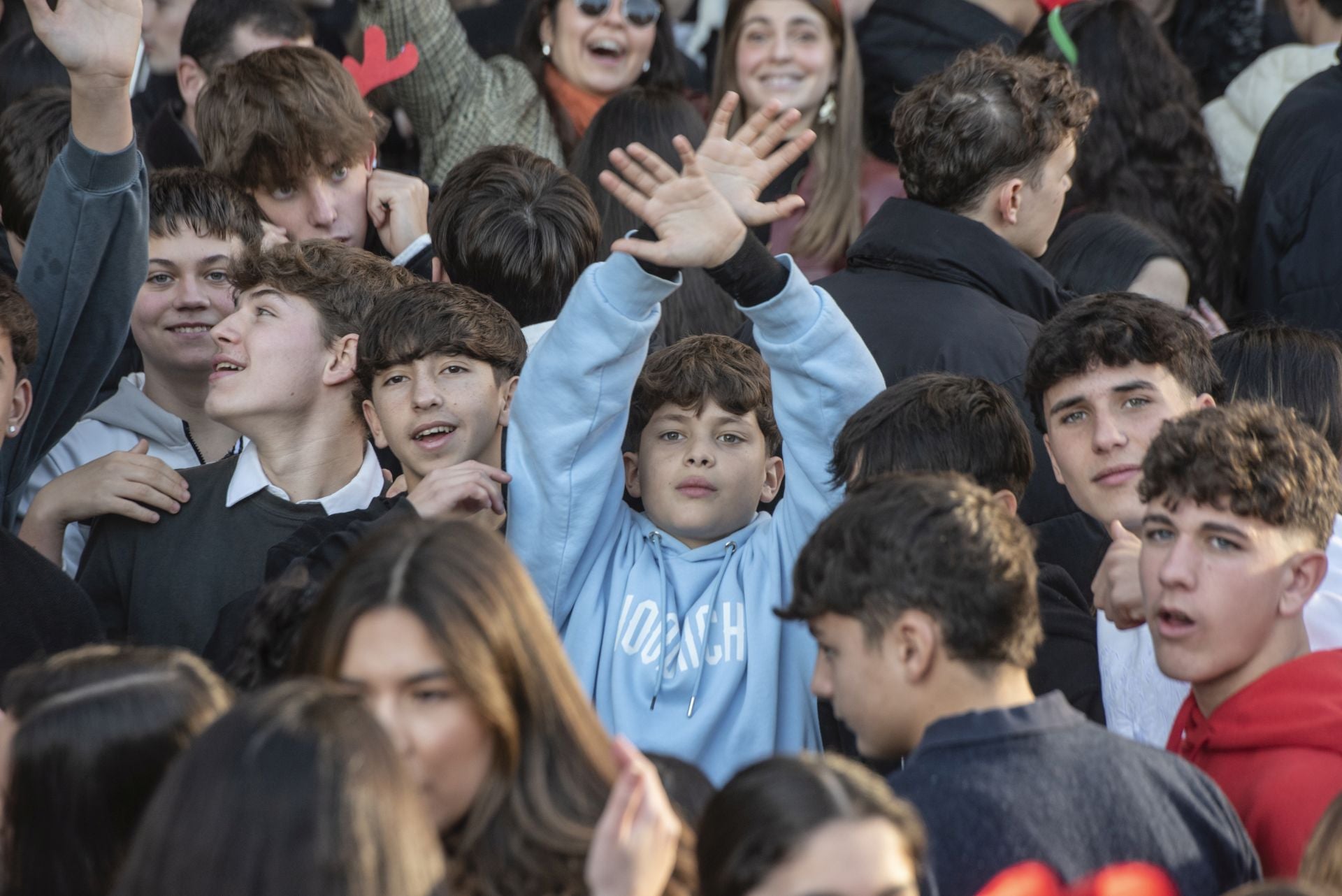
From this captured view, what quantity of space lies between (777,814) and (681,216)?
54.0 inches

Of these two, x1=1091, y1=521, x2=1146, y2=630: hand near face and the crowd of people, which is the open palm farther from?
x1=1091, y1=521, x2=1146, y2=630: hand near face

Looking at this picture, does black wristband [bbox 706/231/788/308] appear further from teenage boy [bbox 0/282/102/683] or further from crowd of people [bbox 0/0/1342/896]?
teenage boy [bbox 0/282/102/683]

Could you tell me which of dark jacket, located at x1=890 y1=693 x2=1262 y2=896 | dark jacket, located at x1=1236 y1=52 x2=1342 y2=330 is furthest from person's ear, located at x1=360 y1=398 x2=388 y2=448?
dark jacket, located at x1=1236 y1=52 x2=1342 y2=330

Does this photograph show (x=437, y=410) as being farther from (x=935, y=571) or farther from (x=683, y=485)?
(x=935, y=571)

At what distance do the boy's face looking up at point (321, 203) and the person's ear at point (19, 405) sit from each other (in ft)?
3.69

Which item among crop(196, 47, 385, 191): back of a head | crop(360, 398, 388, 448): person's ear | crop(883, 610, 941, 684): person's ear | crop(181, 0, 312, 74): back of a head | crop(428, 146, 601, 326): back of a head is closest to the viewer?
crop(883, 610, 941, 684): person's ear

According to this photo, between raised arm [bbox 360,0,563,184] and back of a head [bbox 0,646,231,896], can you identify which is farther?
raised arm [bbox 360,0,563,184]

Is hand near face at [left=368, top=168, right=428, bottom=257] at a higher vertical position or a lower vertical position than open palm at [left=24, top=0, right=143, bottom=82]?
lower

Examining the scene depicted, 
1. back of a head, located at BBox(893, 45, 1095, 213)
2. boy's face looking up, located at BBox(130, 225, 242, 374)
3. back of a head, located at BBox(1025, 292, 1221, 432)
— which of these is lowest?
boy's face looking up, located at BBox(130, 225, 242, 374)

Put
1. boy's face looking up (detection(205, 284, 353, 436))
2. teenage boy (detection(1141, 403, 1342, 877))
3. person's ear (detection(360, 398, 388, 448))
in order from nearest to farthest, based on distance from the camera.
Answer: teenage boy (detection(1141, 403, 1342, 877)), person's ear (detection(360, 398, 388, 448)), boy's face looking up (detection(205, 284, 353, 436))

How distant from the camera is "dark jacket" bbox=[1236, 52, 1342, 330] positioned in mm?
5043

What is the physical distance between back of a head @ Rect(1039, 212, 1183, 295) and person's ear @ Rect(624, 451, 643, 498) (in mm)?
1695

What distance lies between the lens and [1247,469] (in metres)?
2.80

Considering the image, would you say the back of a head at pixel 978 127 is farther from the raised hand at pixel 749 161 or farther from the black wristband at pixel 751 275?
the black wristband at pixel 751 275
